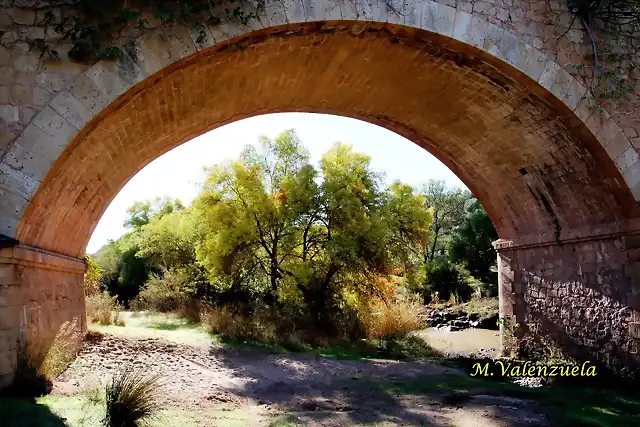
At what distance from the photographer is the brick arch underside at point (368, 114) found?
529 centimetres

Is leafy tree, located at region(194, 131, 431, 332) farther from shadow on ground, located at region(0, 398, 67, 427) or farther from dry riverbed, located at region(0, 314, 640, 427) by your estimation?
shadow on ground, located at region(0, 398, 67, 427)

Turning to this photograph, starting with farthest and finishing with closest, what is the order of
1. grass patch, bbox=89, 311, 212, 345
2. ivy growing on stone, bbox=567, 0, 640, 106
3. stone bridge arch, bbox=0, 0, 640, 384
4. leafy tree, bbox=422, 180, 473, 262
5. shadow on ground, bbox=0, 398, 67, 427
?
leafy tree, bbox=422, 180, 473, 262, grass patch, bbox=89, 311, 212, 345, ivy growing on stone, bbox=567, 0, 640, 106, stone bridge arch, bbox=0, 0, 640, 384, shadow on ground, bbox=0, 398, 67, 427

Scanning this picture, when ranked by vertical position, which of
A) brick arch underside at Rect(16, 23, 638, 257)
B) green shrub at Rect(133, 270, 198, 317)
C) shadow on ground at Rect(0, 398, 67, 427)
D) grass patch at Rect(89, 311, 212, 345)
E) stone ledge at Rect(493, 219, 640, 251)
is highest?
brick arch underside at Rect(16, 23, 638, 257)

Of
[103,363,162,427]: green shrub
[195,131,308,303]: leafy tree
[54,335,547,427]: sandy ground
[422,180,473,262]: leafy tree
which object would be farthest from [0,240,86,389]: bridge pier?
[422,180,473,262]: leafy tree

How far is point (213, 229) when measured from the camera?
12742mm

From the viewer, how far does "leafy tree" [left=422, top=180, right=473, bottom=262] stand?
28.6 meters

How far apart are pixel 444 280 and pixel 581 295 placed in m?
13.9

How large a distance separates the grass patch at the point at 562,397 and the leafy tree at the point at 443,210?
70.3 feet

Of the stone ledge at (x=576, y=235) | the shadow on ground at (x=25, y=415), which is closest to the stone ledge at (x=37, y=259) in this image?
the shadow on ground at (x=25, y=415)

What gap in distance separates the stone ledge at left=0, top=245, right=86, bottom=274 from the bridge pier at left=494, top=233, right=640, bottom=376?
21.5 feet

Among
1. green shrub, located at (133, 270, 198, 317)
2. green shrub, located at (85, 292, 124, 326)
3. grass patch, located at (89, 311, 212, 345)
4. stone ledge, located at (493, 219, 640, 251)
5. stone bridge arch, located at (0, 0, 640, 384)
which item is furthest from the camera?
green shrub, located at (133, 270, 198, 317)

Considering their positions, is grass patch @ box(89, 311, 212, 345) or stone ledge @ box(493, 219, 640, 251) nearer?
stone ledge @ box(493, 219, 640, 251)

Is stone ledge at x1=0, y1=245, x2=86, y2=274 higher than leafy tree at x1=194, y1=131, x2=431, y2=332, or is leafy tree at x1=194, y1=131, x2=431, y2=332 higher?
leafy tree at x1=194, y1=131, x2=431, y2=332

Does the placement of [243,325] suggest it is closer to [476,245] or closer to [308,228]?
[308,228]
